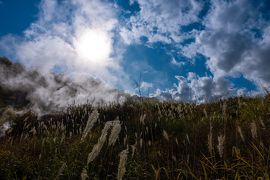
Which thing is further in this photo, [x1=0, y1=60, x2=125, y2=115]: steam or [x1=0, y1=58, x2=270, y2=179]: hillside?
[x1=0, y1=60, x2=125, y2=115]: steam

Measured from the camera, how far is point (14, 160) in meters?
5.11

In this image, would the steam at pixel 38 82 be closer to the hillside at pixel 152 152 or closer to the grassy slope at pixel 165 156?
the hillside at pixel 152 152

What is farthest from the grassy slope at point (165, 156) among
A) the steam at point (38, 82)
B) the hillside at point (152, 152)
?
the steam at point (38, 82)

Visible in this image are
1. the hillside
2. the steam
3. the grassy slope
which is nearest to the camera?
the hillside

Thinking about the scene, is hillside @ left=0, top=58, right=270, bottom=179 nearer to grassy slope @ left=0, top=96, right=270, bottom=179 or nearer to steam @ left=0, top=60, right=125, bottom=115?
grassy slope @ left=0, top=96, right=270, bottom=179

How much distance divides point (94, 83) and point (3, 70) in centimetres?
908

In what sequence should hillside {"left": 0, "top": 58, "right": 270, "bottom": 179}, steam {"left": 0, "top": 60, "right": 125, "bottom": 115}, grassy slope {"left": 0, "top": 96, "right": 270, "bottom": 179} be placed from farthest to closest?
1. steam {"left": 0, "top": 60, "right": 125, "bottom": 115}
2. grassy slope {"left": 0, "top": 96, "right": 270, "bottom": 179}
3. hillside {"left": 0, "top": 58, "right": 270, "bottom": 179}

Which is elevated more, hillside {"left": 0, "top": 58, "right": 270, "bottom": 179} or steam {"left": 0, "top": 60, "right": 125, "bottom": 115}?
steam {"left": 0, "top": 60, "right": 125, "bottom": 115}

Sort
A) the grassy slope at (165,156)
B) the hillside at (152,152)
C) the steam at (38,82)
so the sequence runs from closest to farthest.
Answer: the hillside at (152,152) < the grassy slope at (165,156) < the steam at (38,82)

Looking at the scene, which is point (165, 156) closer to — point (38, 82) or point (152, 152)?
point (152, 152)

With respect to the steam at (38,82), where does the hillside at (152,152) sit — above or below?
below

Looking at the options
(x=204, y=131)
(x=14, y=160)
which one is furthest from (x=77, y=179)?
(x=204, y=131)

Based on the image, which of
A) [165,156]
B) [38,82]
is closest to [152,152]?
[165,156]

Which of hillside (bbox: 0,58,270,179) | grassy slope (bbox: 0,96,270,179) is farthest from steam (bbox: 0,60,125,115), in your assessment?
grassy slope (bbox: 0,96,270,179)
